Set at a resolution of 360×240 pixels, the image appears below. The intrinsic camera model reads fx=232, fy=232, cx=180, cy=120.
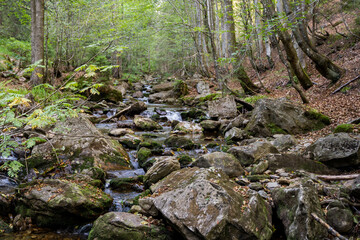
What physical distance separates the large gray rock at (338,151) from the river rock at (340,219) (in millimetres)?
1701

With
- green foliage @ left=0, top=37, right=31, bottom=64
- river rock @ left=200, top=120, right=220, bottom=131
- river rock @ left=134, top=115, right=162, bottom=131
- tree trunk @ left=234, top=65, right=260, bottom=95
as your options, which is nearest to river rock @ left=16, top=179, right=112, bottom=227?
river rock @ left=134, top=115, right=162, bottom=131

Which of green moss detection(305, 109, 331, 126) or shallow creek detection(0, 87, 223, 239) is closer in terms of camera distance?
shallow creek detection(0, 87, 223, 239)

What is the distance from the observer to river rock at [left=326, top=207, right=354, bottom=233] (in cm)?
282

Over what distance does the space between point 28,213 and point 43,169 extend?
158 cm

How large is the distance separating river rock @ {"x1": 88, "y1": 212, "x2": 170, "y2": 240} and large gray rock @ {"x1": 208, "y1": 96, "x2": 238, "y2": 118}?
7.61 metres

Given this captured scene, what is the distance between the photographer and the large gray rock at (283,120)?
7453mm

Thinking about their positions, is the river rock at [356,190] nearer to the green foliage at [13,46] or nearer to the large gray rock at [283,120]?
the large gray rock at [283,120]

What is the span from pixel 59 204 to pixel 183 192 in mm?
2016

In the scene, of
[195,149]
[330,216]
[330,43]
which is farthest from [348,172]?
[330,43]

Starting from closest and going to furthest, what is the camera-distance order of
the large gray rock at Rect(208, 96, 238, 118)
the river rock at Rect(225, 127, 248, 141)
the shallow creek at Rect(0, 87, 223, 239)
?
1. the shallow creek at Rect(0, 87, 223, 239)
2. the river rock at Rect(225, 127, 248, 141)
3. the large gray rock at Rect(208, 96, 238, 118)

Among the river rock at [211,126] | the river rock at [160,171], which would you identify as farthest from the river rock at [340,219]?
A: the river rock at [211,126]

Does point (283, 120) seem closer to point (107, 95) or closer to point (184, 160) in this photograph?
point (184, 160)

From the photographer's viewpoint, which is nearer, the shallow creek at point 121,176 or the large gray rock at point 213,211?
the large gray rock at point 213,211

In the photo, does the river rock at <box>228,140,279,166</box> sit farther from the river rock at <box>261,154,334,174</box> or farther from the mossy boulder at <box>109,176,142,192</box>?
the mossy boulder at <box>109,176,142,192</box>
